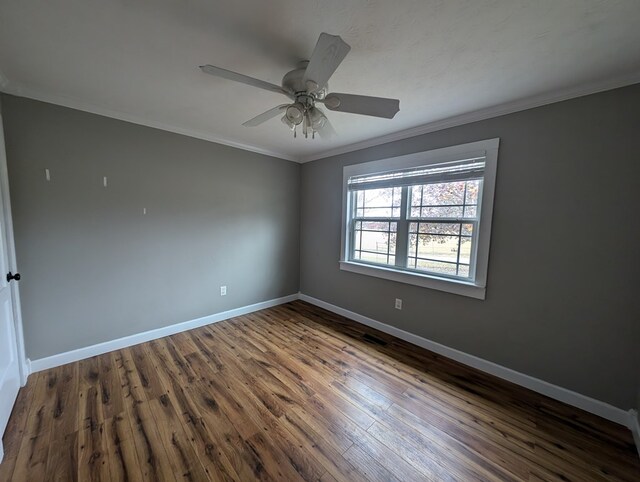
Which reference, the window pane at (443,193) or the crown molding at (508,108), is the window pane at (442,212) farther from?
the crown molding at (508,108)

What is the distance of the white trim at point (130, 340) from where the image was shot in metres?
2.17

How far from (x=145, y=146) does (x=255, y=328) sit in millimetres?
2370

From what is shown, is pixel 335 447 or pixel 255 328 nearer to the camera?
pixel 335 447

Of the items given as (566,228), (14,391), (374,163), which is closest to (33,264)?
(14,391)

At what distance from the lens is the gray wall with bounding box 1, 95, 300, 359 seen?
2.06 metres

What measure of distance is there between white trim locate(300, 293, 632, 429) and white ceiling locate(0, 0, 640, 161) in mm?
2242

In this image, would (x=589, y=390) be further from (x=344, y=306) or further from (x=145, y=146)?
(x=145, y=146)

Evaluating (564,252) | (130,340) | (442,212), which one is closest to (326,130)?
(442,212)

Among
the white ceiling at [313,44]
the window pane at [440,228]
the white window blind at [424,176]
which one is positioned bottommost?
the window pane at [440,228]

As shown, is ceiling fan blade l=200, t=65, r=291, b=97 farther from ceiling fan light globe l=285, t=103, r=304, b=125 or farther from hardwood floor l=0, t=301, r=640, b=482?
hardwood floor l=0, t=301, r=640, b=482

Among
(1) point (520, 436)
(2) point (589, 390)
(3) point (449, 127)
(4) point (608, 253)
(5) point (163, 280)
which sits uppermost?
(3) point (449, 127)

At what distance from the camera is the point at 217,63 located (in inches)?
62.8

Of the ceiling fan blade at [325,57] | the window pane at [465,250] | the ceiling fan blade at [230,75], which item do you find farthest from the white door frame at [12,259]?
the window pane at [465,250]

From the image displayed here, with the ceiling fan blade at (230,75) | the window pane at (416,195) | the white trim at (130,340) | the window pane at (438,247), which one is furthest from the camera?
the window pane at (416,195)
